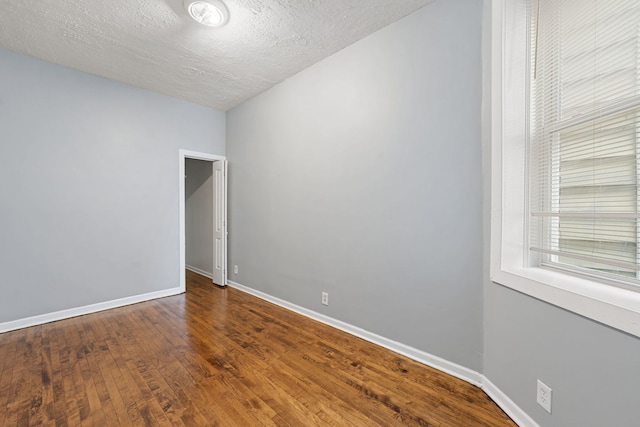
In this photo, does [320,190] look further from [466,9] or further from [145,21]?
[145,21]

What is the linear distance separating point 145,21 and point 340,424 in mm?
3386

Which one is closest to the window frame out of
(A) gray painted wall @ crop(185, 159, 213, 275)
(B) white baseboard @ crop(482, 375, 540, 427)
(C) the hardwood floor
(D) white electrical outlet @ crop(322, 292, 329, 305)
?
(B) white baseboard @ crop(482, 375, 540, 427)

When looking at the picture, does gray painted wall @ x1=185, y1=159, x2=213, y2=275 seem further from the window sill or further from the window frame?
the window sill

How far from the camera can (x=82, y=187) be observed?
3.18 meters

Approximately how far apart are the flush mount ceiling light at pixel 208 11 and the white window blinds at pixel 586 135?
218cm

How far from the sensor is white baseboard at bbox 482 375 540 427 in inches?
57.9

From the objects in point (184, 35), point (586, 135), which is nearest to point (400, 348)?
point (586, 135)

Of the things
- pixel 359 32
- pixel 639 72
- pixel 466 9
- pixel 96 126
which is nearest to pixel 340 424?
pixel 639 72

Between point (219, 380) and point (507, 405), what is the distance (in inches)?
74.3

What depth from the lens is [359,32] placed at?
2.45m

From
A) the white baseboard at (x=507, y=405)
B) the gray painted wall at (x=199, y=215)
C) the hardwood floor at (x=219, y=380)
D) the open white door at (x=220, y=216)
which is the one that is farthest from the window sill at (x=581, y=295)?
the gray painted wall at (x=199, y=215)

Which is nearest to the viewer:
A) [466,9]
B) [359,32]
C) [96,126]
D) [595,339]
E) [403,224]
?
[595,339]

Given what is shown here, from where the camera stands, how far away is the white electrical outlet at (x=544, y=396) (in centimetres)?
134

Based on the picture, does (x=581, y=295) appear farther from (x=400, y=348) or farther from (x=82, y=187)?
(x=82, y=187)
